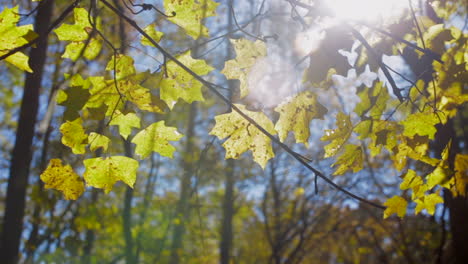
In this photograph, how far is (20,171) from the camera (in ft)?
9.50

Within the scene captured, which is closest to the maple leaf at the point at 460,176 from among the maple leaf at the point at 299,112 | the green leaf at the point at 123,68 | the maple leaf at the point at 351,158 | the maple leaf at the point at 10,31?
the maple leaf at the point at 351,158

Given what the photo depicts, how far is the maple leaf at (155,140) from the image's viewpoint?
1.32 meters

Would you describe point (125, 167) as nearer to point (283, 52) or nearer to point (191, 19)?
point (191, 19)

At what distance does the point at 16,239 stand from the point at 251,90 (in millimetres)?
2576

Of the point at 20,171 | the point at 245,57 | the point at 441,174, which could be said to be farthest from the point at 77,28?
the point at 20,171

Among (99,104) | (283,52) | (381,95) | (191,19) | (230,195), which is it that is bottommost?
(99,104)

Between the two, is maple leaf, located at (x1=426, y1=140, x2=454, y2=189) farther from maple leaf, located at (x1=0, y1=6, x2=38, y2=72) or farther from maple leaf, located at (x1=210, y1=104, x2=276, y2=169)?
maple leaf, located at (x1=0, y1=6, x2=38, y2=72)

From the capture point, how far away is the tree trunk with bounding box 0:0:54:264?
9.34 feet

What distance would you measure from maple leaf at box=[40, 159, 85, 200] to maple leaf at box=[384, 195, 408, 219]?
1.15m

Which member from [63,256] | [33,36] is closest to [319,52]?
[33,36]

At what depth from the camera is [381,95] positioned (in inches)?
53.1

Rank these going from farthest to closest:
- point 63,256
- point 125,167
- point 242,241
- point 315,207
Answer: point 242,241 < point 315,207 < point 63,256 < point 125,167

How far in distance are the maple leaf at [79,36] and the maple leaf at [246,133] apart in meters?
0.54

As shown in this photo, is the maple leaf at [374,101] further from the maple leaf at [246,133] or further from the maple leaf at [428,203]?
the maple leaf at [428,203]
